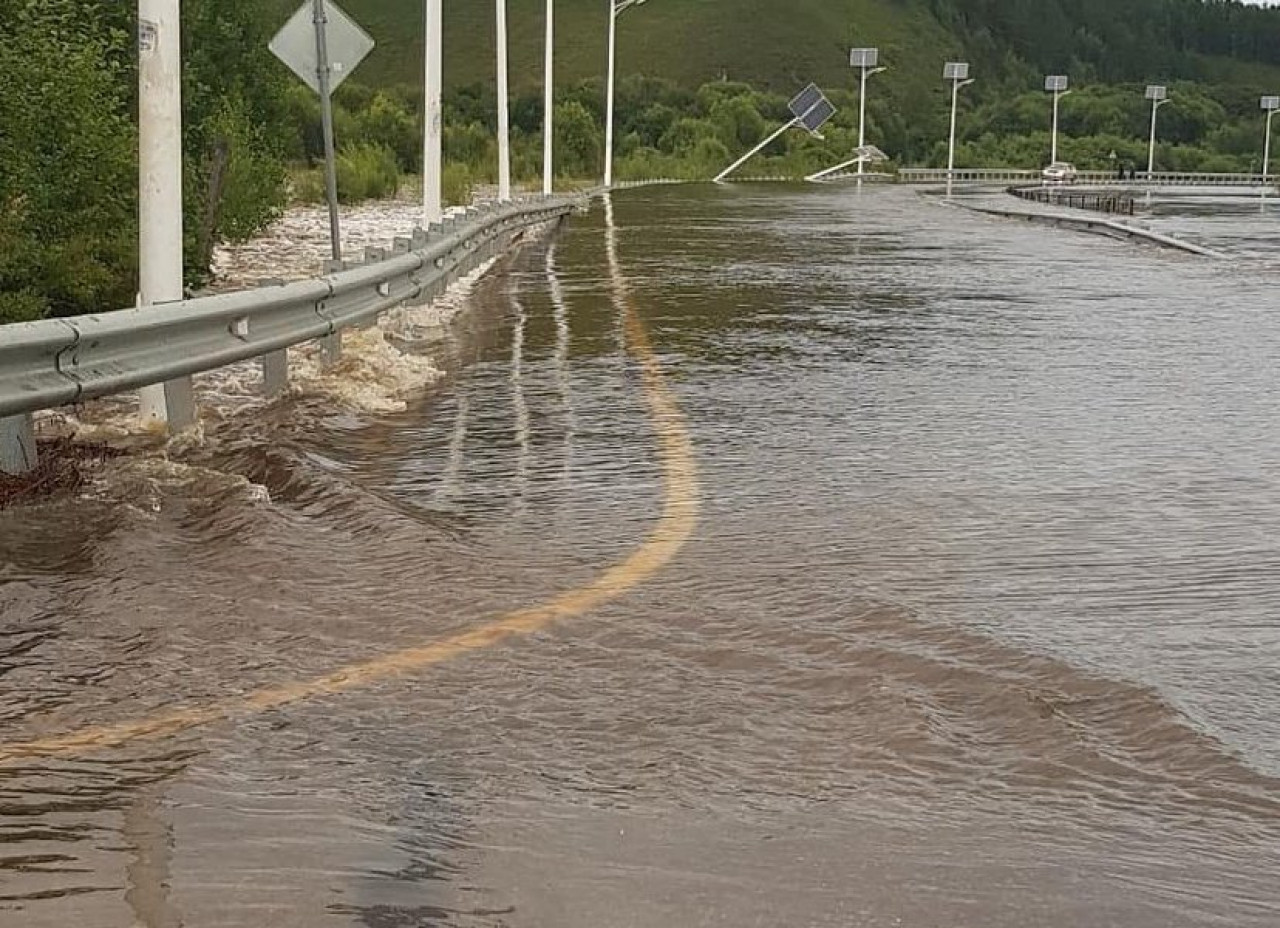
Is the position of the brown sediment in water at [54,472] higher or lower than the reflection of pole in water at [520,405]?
higher

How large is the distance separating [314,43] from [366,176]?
3578 cm

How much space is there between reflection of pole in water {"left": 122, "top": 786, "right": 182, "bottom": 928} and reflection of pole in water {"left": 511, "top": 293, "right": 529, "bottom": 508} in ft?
12.2

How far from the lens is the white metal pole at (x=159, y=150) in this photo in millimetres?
9852

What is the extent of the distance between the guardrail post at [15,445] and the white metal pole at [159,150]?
77.3 inches

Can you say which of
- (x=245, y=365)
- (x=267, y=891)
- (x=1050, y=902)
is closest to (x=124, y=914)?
(x=267, y=891)

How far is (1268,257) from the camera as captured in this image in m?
27.2

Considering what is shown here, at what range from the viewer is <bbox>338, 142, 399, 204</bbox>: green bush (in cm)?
4928

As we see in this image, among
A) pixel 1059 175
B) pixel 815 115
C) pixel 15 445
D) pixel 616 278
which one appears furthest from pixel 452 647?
pixel 815 115

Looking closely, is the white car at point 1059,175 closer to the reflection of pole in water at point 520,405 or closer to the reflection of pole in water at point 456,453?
the reflection of pole in water at point 520,405

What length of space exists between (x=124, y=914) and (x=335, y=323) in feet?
27.6

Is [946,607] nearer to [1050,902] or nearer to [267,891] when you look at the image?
[1050,902]

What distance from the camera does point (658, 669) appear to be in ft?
18.4

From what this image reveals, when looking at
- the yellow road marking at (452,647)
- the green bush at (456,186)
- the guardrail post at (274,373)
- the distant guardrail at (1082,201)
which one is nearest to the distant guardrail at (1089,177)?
the distant guardrail at (1082,201)

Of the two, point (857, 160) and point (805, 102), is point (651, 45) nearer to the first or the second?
point (857, 160)
